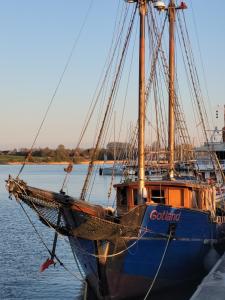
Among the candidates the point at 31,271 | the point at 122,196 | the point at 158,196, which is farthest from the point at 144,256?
the point at 31,271

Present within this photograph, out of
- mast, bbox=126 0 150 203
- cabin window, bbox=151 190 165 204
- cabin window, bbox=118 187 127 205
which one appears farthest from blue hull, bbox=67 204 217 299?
cabin window, bbox=118 187 127 205

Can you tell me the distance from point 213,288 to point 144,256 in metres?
2.60

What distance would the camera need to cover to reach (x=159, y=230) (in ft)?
58.1

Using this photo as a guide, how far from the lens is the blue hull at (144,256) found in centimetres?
1744

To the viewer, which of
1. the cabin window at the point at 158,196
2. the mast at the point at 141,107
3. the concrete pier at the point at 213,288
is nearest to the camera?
the concrete pier at the point at 213,288

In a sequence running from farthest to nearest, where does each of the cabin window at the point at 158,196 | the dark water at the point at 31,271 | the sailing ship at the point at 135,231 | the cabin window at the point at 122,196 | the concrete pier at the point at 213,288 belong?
1. the dark water at the point at 31,271
2. the cabin window at the point at 122,196
3. the cabin window at the point at 158,196
4. the sailing ship at the point at 135,231
5. the concrete pier at the point at 213,288

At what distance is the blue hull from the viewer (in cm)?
1744

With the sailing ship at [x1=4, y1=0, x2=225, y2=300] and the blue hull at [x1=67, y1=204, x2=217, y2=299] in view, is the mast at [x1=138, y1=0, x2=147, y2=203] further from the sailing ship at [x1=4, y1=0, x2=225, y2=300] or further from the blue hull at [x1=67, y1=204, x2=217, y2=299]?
the blue hull at [x1=67, y1=204, x2=217, y2=299]

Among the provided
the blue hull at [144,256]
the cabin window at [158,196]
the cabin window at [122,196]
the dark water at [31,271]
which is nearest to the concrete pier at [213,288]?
the blue hull at [144,256]

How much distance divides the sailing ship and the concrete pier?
4.70ft

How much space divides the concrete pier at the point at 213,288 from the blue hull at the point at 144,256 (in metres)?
1.40

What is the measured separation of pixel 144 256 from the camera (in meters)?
17.8

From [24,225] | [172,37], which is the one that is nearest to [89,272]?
[172,37]

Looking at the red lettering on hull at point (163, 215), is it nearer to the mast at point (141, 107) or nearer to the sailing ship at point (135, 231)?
the sailing ship at point (135, 231)
